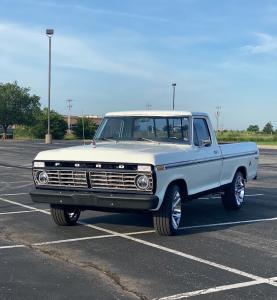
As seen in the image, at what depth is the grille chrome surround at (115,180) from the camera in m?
7.85

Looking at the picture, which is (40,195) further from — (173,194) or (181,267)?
(181,267)

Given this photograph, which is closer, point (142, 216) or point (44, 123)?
point (142, 216)

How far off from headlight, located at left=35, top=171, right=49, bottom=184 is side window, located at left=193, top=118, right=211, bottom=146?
2657 mm

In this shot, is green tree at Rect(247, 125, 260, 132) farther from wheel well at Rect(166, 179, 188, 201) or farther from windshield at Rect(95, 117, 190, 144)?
wheel well at Rect(166, 179, 188, 201)

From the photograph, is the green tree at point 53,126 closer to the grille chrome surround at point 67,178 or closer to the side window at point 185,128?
the side window at point 185,128

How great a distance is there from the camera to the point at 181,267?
6566mm

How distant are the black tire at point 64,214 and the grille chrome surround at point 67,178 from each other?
1.71 feet

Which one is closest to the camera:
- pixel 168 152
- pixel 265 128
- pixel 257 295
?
pixel 257 295

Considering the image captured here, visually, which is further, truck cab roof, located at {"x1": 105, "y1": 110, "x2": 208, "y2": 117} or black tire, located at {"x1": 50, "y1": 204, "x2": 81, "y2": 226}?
truck cab roof, located at {"x1": 105, "y1": 110, "x2": 208, "y2": 117}

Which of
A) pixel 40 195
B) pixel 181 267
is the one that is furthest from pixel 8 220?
pixel 181 267

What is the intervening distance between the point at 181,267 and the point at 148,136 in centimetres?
355

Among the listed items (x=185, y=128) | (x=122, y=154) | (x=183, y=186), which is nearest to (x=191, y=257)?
(x=122, y=154)

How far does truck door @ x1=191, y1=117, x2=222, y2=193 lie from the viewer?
9.35 meters

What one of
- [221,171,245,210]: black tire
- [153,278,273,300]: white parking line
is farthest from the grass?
[153,278,273,300]: white parking line
